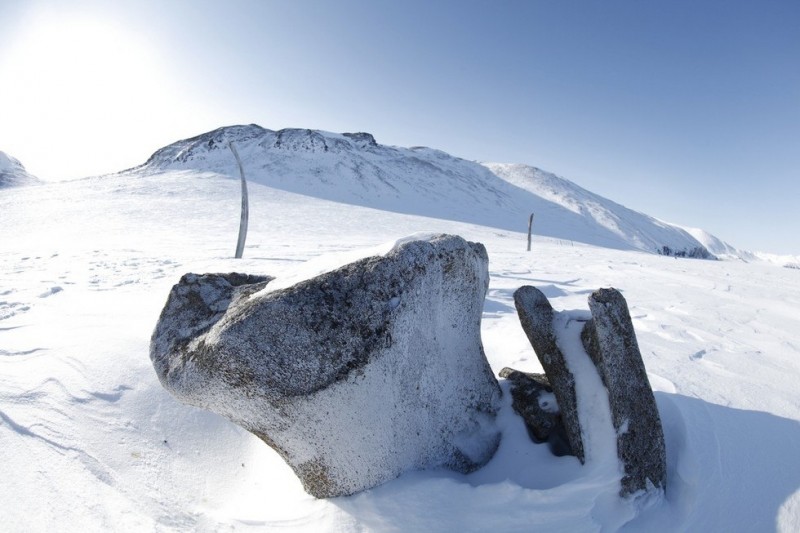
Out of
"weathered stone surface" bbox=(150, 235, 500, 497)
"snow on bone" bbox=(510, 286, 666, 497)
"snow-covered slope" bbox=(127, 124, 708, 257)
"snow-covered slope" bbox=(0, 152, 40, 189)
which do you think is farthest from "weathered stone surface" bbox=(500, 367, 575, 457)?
Result: "snow-covered slope" bbox=(0, 152, 40, 189)

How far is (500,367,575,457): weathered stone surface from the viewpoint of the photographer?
102 inches

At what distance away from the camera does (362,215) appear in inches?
1192

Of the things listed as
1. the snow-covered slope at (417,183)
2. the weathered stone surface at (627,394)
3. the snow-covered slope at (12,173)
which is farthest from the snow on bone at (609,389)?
the snow-covered slope at (12,173)

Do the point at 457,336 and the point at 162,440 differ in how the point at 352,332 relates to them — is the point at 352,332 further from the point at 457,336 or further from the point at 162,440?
A: the point at 162,440

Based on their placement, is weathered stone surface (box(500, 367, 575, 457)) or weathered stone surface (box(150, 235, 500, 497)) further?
weathered stone surface (box(500, 367, 575, 457))

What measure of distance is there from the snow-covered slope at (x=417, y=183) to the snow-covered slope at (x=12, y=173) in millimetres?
31395

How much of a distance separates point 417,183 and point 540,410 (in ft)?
197

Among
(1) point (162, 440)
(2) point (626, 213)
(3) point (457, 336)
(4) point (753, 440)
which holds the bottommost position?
(1) point (162, 440)

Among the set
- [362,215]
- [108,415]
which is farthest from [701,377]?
[362,215]

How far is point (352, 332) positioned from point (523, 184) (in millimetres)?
80123

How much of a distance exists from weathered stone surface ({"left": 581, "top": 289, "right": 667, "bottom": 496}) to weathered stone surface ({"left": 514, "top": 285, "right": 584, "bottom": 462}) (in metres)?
0.21

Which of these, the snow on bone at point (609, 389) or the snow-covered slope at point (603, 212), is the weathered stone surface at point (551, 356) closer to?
the snow on bone at point (609, 389)

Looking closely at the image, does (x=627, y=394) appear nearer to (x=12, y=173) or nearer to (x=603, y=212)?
(x=603, y=212)

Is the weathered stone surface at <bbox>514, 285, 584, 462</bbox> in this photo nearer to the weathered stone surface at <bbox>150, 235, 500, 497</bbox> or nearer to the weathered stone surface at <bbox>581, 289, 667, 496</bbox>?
the weathered stone surface at <bbox>581, 289, 667, 496</bbox>
